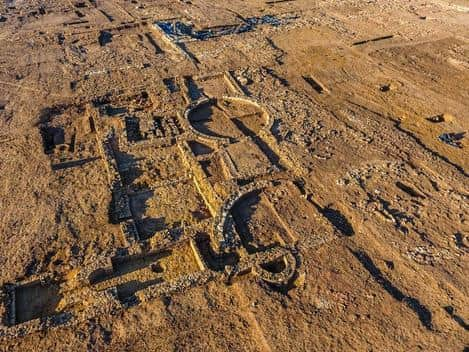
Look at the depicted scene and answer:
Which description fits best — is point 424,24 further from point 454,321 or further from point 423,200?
point 454,321

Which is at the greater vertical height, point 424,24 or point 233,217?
point 424,24

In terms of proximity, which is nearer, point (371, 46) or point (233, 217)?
point (233, 217)

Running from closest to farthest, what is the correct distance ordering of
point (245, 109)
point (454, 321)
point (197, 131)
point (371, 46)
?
point (454, 321) < point (197, 131) < point (245, 109) < point (371, 46)

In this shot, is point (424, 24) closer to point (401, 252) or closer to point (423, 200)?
point (423, 200)

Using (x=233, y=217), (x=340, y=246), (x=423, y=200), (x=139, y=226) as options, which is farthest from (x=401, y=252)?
(x=139, y=226)

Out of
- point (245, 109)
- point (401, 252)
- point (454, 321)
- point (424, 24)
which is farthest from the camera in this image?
point (424, 24)

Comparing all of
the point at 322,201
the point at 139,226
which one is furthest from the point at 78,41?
the point at 322,201
